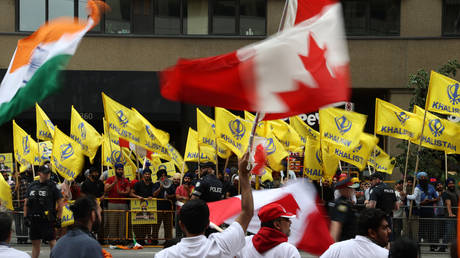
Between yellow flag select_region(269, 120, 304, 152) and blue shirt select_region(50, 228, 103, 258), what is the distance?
47.1 feet

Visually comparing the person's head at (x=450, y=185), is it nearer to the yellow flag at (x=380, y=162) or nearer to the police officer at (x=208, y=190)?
the yellow flag at (x=380, y=162)

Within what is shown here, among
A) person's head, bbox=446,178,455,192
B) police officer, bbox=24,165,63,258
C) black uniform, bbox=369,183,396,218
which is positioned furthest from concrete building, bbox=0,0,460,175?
police officer, bbox=24,165,63,258

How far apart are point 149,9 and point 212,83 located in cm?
2463

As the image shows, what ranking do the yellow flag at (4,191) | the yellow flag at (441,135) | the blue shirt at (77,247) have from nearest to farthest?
the blue shirt at (77,247) < the yellow flag at (4,191) < the yellow flag at (441,135)

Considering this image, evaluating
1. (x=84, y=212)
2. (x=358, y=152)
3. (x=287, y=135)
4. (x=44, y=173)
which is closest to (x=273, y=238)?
(x=84, y=212)

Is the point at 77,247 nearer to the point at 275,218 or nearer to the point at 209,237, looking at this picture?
the point at 209,237

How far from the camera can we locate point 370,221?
5.88 metres

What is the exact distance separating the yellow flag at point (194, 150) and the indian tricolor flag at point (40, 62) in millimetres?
13628

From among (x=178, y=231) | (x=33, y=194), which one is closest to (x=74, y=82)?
(x=178, y=231)

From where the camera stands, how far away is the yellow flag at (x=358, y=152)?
59.8 ft

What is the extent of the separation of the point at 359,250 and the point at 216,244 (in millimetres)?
1347

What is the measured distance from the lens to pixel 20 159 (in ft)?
66.7

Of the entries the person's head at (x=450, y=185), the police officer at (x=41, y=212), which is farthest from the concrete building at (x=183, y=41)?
the police officer at (x=41, y=212)

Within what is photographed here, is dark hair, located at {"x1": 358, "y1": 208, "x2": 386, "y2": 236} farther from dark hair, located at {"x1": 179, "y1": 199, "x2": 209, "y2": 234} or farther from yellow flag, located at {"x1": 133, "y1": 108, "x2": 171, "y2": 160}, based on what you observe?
yellow flag, located at {"x1": 133, "y1": 108, "x2": 171, "y2": 160}
